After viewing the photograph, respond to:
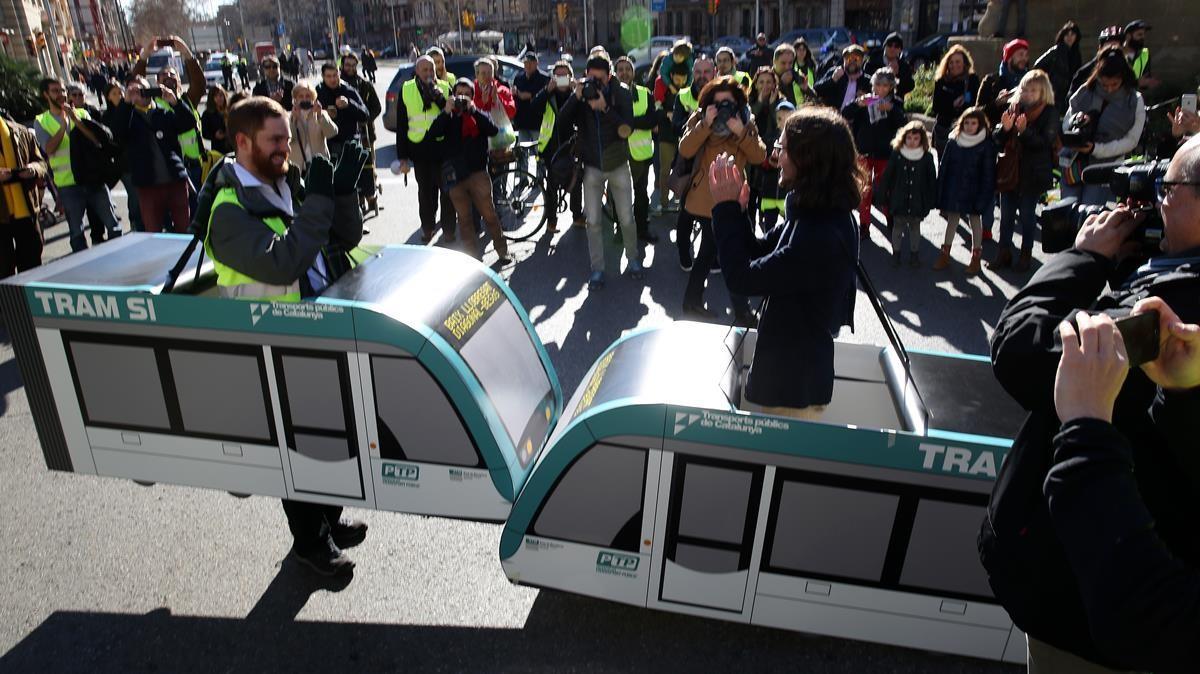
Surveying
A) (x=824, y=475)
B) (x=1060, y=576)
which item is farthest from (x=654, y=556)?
(x=1060, y=576)

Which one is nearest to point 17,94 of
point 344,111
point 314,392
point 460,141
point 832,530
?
point 344,111

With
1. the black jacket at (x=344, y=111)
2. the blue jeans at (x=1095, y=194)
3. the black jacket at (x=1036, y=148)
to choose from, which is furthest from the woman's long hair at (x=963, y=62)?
the black jacket at (x=344, y=111)

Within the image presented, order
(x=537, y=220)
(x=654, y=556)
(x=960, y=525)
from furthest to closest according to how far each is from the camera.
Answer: (x=537, y=220), (x=654, y=556), (x=960, y=525)

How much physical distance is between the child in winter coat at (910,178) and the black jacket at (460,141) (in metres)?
3.92

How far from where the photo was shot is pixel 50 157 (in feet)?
26.8

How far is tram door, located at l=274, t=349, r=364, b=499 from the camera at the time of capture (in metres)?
3.54

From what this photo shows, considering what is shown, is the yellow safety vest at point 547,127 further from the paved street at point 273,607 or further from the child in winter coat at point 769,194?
the paved street at point 273,607

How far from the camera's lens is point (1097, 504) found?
1.41 m

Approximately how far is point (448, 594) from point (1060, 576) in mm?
2712

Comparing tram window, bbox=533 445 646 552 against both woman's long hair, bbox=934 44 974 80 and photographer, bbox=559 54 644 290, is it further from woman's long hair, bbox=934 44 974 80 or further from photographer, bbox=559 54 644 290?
woman's long hair, bbox=934 44 974 80

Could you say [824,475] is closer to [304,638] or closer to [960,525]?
[960,525]

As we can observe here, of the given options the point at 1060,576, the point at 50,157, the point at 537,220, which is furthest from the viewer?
the point at 537,220

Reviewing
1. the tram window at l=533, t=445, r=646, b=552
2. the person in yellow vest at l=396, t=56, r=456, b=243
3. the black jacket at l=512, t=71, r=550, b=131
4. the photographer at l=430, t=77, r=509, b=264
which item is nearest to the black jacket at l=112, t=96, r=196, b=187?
the person in yellow vest at l=396, t=56, r=456, b=243

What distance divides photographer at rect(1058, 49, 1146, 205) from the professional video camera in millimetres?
5374
